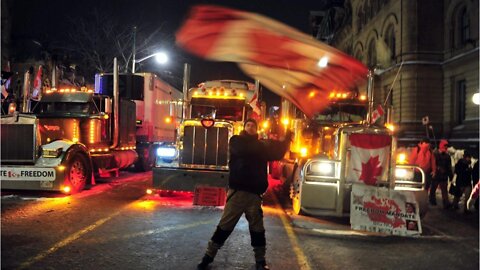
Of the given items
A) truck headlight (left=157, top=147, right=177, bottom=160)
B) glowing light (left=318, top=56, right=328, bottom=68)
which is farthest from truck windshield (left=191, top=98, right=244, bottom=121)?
glowing light (left=318, top=56, right=328, bottom=68)

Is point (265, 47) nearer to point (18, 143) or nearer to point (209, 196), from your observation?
point (209, 196)

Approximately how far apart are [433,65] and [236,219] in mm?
29774

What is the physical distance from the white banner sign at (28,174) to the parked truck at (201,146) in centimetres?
275

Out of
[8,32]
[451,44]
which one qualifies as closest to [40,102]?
[451,44]

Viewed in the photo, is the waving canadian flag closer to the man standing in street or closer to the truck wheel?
the man standing in street

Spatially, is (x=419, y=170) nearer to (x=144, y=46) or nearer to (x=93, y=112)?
(x=93, y=112)

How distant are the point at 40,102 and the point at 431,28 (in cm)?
2681

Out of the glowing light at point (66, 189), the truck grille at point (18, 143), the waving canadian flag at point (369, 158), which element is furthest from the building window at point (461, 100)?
the truck grille at point (18, 143)

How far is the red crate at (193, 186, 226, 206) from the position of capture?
35.0ft

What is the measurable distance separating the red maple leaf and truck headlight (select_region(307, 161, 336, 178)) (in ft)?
1.93

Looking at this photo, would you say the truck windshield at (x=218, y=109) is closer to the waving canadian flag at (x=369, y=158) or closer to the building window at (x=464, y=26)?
the waving canadian flag at (x=369, y=158)

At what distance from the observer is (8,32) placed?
4847 centimetres

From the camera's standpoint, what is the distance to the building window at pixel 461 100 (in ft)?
98.7

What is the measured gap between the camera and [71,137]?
529 inches
